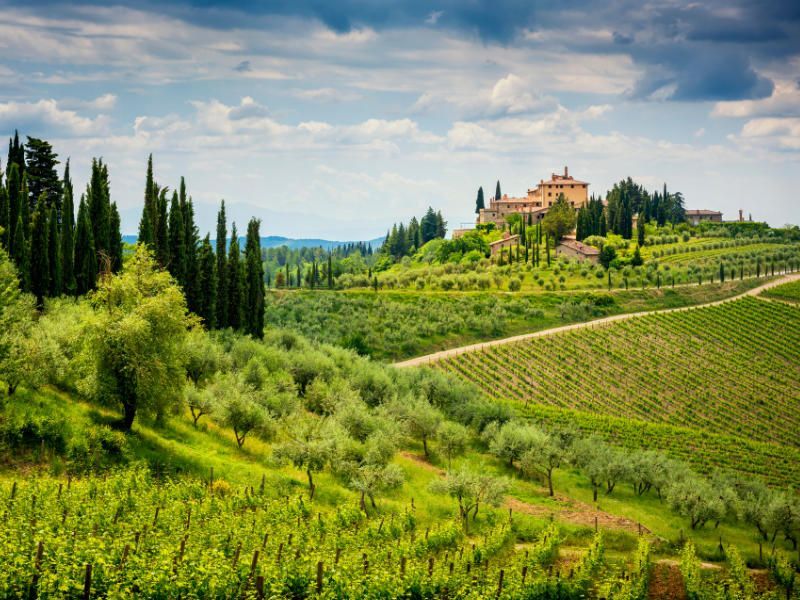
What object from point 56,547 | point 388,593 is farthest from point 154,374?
point 388,593

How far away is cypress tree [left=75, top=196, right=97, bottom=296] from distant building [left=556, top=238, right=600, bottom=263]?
97.0 m

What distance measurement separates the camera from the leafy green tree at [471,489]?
38.1 meters

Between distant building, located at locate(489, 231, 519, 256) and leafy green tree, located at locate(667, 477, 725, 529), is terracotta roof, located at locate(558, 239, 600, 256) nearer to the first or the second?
distant building, located at locate(489, 231, 519, 256)

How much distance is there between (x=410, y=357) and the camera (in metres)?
88.8

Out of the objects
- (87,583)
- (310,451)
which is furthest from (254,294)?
(87,583)

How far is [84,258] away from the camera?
5803 cm

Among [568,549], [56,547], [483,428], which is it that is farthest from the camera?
[483,428]

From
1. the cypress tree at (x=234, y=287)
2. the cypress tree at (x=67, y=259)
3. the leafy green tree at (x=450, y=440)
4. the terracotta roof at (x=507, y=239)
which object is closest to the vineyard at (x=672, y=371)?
the leafy green tree at (x=450, y=440)

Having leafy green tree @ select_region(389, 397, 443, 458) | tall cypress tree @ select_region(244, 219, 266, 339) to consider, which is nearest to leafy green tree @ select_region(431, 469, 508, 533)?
leafy green tree @ select_region(389, 397, 443, 458)

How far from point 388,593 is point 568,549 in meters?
16.7

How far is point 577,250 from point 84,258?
10048 centimetres

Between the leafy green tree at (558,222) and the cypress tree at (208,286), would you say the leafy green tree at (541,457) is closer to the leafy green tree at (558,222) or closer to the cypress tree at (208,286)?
the cypress tree at (208,286)

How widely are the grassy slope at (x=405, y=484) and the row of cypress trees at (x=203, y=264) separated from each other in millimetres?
22705

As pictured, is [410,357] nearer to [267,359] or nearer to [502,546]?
[267,359]
